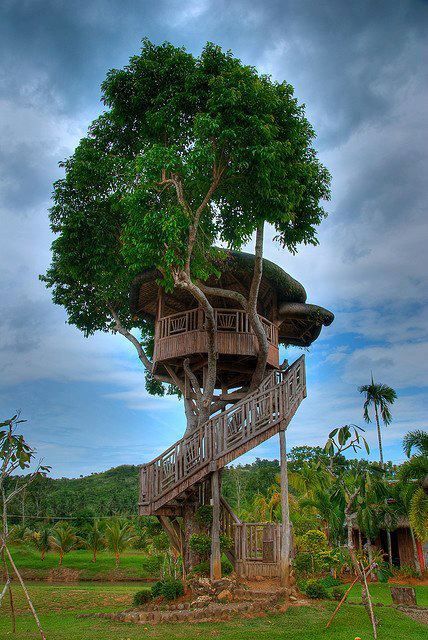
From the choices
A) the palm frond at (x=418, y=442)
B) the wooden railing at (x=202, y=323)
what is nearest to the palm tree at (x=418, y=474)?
the palm frond at (x=418, y=442)

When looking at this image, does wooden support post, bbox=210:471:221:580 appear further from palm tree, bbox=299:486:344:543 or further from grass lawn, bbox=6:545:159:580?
grass lawn, bbox=6:545:159:580

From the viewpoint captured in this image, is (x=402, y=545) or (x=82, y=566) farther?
(x=82, y=566)

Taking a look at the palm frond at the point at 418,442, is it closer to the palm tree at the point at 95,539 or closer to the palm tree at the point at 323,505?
the palm tree at the point at 323,505

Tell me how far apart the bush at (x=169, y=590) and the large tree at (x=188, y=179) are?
4491 millimetres

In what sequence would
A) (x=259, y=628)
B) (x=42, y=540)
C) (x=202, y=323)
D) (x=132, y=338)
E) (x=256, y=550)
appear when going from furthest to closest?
Answer: (x=42, y=540), (x=132, y=338), (x=202, y=323), (x=256, y=550), (x=259, y=628)

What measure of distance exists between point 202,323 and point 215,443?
3561 mm

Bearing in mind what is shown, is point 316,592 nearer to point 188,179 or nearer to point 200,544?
point 200,544

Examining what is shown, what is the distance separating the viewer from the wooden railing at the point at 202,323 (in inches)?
627

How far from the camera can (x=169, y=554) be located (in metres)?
16.0

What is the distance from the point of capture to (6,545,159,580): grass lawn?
29.8 m

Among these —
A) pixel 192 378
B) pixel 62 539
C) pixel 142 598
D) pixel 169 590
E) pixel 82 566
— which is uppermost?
pixel 192 378

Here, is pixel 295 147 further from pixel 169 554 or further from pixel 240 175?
pixel 169 554

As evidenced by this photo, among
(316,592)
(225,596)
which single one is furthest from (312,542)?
(225,596)

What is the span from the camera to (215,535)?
13758 mm
